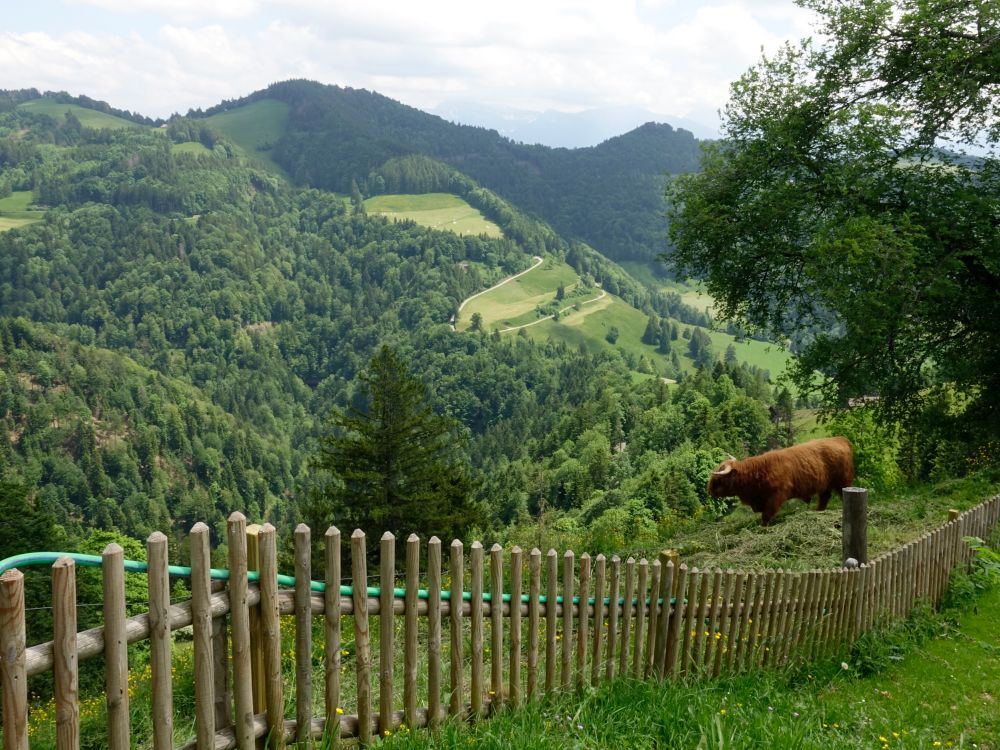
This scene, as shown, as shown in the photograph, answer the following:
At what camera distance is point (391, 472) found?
1195 inches

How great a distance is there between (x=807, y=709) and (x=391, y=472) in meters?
24.4

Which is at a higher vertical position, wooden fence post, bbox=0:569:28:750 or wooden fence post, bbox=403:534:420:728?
wooden fence post, bbox=0:569:28:750

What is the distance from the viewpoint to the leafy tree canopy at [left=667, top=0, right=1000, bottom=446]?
17.4 metres

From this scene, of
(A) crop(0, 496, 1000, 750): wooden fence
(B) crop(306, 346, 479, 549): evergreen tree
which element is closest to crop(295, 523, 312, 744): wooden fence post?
(A) crop(0, 496, 1000, 750): wooden fence

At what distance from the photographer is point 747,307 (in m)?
23.7

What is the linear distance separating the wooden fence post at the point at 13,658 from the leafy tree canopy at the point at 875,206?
16.4 meters

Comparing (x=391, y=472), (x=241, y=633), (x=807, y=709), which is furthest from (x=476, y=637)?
(x=391, y=472)

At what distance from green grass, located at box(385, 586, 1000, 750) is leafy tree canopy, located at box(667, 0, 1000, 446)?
382 inches

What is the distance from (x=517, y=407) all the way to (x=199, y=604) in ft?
551

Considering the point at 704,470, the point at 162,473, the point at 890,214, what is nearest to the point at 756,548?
the point at 890,214

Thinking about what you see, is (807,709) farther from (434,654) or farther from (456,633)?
(434,654)

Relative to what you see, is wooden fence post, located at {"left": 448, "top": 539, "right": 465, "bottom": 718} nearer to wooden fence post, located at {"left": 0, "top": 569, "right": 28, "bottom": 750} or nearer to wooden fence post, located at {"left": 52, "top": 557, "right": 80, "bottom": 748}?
wooden fence post, located at {"left": 52, "top": 557, "right": 80, "bottom": 748}

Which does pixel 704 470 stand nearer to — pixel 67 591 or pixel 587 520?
pixel 587 520

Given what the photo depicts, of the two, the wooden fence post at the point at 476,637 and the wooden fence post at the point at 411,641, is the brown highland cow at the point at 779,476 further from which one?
the wooden fence post at the point at 411,641
